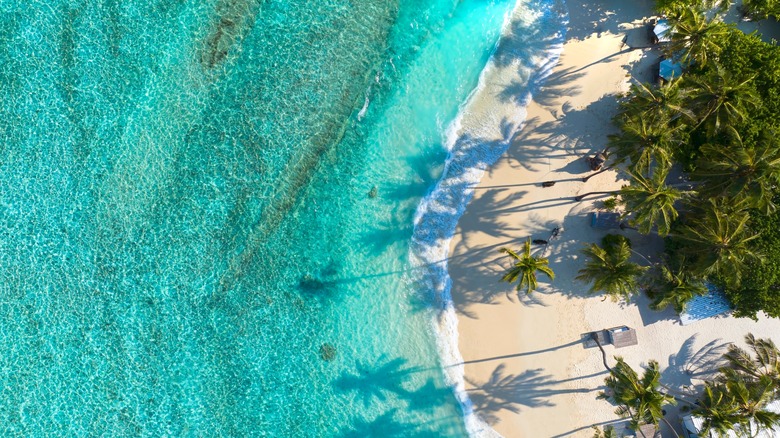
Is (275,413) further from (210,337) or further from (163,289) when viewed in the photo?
(163,289)

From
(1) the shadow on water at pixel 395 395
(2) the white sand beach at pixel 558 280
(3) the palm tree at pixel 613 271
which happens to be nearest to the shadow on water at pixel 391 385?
(1) the shadow on water at pixel 395 395

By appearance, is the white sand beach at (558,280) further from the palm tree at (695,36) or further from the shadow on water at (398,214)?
the shadow on water at (398,214)

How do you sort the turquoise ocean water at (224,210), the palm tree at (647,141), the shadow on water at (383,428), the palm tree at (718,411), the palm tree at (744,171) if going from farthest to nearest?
1. the shadow on water at (383,428)
2. the turquoise ocean water at (224,210)
3. the palm tree at (718,411)
4. the palm tree at (647,141)
5. the palm tree at (744,171)

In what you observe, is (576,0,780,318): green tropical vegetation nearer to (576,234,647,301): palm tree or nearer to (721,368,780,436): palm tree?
(576,234,647,301): palm tree

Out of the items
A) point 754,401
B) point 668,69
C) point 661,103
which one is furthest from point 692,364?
point 668,69

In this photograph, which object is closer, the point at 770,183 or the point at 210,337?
the point at 770,183

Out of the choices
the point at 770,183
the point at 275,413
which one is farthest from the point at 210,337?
the point at 770,183

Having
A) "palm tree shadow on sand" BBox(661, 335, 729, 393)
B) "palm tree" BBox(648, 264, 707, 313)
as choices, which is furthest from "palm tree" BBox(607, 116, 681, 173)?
"palm tree shadow on sand" BBox(661, 335, 729, 393)
